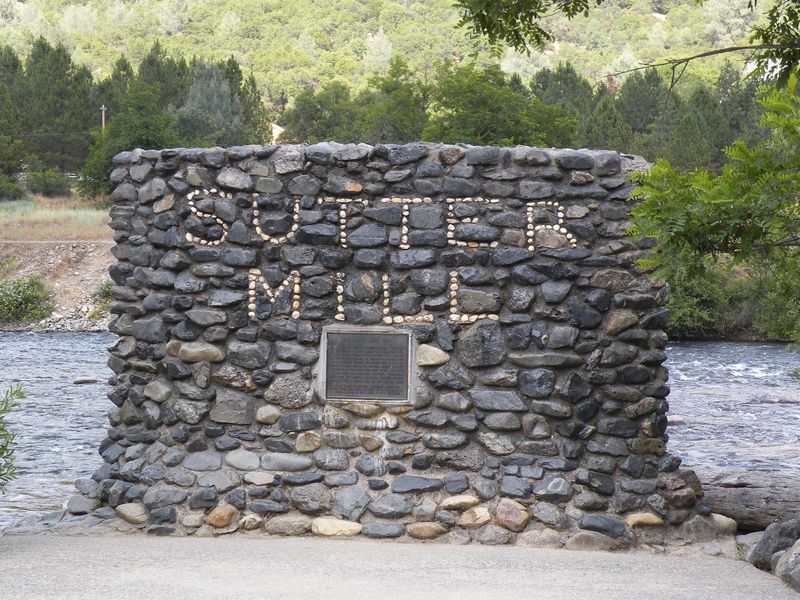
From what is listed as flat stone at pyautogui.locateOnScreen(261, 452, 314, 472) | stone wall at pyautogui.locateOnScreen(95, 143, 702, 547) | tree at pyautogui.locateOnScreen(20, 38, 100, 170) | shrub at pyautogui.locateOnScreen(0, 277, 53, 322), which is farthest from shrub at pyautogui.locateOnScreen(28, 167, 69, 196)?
flat stone at pyautogui.locateOnScreen(261, 452, 314, 472)

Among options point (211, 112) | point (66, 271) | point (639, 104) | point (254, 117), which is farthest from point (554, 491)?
point (254, 117)

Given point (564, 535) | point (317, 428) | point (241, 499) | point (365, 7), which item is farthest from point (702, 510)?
point (365, 7)

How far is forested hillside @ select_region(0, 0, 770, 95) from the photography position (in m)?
71.5

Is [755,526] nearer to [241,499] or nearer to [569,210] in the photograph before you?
[569,210]

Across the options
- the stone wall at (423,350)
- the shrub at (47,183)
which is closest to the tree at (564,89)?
the shrub at (47,183)

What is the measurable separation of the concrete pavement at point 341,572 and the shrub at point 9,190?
1466 inches

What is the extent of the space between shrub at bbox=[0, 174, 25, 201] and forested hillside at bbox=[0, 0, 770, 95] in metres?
26.2

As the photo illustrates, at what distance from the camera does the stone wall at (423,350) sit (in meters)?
6.58

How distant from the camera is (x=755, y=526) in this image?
6961mm

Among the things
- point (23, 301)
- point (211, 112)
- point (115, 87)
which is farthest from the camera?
point (115, 87)

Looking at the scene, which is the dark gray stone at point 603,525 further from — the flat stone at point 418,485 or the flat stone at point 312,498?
the flat stone at point 312,498

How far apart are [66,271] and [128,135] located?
7.81m

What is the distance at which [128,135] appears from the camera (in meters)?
38.8

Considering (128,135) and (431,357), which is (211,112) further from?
→ (431,357)
